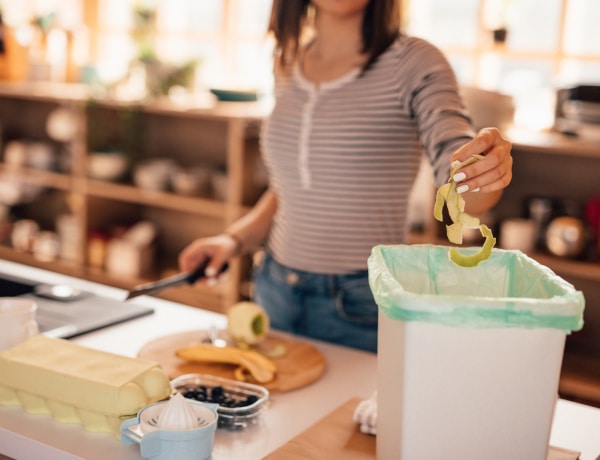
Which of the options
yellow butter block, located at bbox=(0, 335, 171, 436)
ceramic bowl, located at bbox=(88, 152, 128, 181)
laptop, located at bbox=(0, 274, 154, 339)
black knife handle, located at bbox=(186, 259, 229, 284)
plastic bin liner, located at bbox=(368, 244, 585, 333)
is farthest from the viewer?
ceramic bowl, located at bbox=(88, 152, 128, 181)

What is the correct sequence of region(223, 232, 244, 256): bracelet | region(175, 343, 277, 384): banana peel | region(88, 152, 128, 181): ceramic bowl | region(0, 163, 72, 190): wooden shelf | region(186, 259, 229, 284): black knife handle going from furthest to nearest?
region(0, 163, 72, 190): wooden shelf → region(88, 152, 128, 181): ceramic bowl → region(223, 232, 244, 256): bracelet → region(186, 259, 229, 284): black knife handle → region(175, 343, 277, 384): banana peel

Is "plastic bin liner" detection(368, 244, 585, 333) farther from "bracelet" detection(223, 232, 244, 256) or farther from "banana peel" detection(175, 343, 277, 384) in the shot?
"bracelet" detection(223, 232, 244, 256)

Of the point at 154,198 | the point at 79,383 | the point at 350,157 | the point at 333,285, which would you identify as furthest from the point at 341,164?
the point at 154,198

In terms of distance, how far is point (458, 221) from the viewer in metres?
1.01

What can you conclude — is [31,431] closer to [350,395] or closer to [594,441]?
[350,395]

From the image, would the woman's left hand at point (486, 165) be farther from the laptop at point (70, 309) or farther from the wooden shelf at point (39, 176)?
the wooden shelf at point (39, 176)

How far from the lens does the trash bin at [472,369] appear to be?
2.83 ft

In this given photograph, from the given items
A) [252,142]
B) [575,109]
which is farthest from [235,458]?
[252,142]

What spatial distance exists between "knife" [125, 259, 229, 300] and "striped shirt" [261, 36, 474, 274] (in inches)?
7.6

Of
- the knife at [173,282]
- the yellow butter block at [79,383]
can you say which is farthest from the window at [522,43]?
the yellow butter block at [79,383]

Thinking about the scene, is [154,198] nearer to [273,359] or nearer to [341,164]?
[341,164]

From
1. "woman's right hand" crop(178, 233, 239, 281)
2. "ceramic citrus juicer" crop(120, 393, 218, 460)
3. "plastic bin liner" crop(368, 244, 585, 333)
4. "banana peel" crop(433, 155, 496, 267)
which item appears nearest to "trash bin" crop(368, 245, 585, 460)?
"plastic bin liner" crop(368, 244, 585, 333)

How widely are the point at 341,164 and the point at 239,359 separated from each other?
1.71ft

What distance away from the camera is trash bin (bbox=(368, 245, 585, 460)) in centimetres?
86
